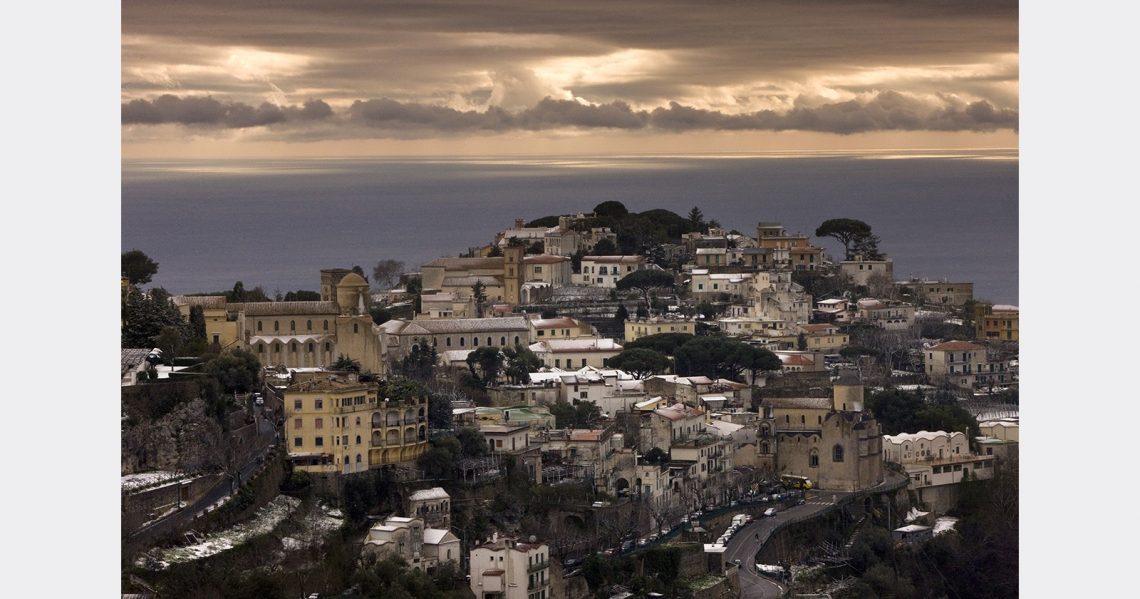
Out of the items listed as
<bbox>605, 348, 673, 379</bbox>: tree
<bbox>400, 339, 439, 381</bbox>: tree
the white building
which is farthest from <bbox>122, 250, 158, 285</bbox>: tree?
the white building

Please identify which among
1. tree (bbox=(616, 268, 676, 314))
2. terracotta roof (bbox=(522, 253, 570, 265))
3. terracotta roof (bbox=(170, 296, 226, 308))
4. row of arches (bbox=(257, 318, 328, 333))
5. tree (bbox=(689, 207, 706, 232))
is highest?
tree (bbox=(689, 207, 706, 232))

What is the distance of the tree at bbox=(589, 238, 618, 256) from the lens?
3381 cm

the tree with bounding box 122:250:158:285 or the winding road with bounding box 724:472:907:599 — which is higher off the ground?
the tree with bounding box 122:250:158:285

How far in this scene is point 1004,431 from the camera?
80.2 feet

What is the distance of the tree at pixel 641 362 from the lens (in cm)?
2628

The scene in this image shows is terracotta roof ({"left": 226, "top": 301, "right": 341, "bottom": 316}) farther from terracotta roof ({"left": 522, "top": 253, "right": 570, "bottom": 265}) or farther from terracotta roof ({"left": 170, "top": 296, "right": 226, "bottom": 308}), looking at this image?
terracotta roof ({"left": 522, "top": 253, "right": 570, "bottom": 265})

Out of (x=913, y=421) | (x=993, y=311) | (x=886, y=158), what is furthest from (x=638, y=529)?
(x=886, y=158)

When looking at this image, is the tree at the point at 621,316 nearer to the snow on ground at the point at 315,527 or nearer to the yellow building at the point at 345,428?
the yellow building at the point at 345,428

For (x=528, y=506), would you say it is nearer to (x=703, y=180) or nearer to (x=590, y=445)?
(x=590, y=445)

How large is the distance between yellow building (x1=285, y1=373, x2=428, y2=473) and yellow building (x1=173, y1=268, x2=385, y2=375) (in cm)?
425

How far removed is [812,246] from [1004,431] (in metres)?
10.7

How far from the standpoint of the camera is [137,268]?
26.8 meters

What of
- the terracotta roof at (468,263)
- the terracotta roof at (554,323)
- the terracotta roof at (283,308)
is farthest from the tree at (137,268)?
the terracotta roof at (468,263)

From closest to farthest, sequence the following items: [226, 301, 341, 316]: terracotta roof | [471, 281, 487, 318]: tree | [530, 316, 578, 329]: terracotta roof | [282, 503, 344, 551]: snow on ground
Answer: [282, 503, 344, 551]: snow on ground
[226, 301, 341, 316]: terracotta roof
[530, 316, 578, 329]: terracotta roof
[471, 281, 487, 318]: tree
